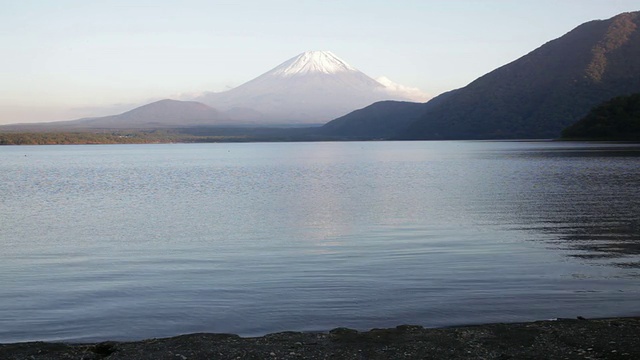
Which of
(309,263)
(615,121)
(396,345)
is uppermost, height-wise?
(615,121)

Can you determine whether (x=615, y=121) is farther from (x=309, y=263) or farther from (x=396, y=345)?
(x=396, y=345)

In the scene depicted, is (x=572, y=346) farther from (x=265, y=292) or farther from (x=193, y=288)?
(x=193, y=288)

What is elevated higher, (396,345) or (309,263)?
(396,345)

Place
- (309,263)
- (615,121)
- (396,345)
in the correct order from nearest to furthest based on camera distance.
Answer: (396,345) → (309,263) → (615,121)

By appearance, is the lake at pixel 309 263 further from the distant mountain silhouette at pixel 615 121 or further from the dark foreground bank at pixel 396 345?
the distant mountain silhouette at pixel 615 121

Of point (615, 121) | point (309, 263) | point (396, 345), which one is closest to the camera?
point (396, 345)

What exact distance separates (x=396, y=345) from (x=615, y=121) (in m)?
130

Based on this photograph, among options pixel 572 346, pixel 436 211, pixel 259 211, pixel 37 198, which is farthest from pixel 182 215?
pixel 572 346

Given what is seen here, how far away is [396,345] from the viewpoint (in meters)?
9.62

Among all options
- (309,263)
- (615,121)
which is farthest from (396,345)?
(615,121)

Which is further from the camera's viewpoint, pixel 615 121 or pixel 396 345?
pixel 615 121

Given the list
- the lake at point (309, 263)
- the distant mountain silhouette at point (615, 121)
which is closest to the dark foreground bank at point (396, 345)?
the lake at point (309, 263)

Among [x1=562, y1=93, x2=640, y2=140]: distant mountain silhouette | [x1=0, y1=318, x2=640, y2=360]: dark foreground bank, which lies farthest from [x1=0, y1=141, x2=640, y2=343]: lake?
[x1=562, y1=93, x2=640, y2=140]: distant mountain silhouette

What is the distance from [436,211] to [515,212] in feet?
9.97
